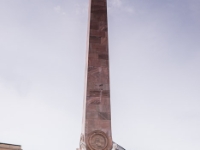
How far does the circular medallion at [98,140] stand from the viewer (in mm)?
12508

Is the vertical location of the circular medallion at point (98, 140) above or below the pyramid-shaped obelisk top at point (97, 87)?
below

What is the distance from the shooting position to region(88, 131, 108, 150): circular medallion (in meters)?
12.5

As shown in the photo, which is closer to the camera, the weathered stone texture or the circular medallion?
the circular medallion

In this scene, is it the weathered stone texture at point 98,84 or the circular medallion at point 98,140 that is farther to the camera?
the weathered stone texture at point 98,84

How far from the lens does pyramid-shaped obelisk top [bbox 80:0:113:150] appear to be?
1276 cm

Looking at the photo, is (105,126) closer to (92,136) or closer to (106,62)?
(92,136)

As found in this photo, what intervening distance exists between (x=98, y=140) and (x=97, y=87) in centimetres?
265

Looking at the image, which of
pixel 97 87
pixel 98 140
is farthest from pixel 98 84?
pixel 98 140

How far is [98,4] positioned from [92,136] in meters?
7.79

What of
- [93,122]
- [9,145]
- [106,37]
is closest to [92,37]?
[106,37]

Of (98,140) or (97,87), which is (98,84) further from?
(98,140)

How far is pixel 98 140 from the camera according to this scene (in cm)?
1271

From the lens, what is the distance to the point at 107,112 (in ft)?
44.7

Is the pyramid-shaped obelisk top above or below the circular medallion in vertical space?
above
